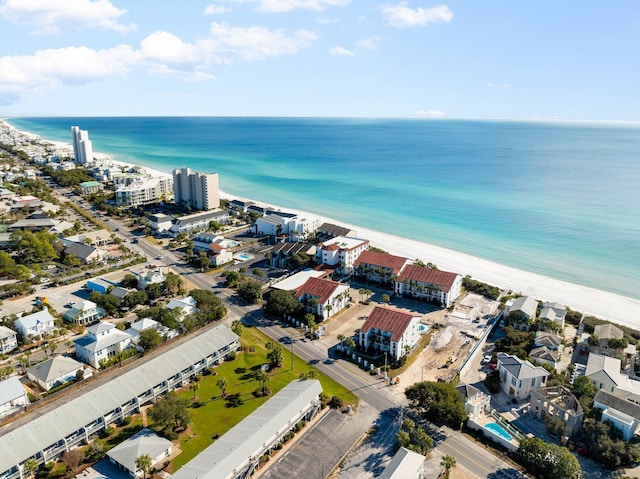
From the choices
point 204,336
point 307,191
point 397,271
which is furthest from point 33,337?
point 307,191

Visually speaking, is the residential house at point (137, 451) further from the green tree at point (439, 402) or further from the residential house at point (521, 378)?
the residential house at point (521, 378)

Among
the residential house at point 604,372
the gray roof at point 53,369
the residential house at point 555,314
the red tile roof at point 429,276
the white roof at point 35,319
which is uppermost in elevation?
the red tile roof at point 429,276

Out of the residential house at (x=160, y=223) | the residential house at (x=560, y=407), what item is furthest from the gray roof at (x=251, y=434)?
the residential house at (x=160, y=223)

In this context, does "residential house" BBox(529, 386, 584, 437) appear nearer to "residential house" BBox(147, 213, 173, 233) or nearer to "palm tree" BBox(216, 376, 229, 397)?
"palm tree" BBox(216, 376, 229, 397)

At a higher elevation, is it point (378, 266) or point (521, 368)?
point (378, 266)

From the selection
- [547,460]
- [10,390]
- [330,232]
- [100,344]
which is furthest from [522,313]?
[10,390]

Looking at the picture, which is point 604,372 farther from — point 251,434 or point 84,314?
point 84,314

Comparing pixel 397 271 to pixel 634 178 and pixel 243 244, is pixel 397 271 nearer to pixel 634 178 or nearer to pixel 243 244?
pixel 243 244
